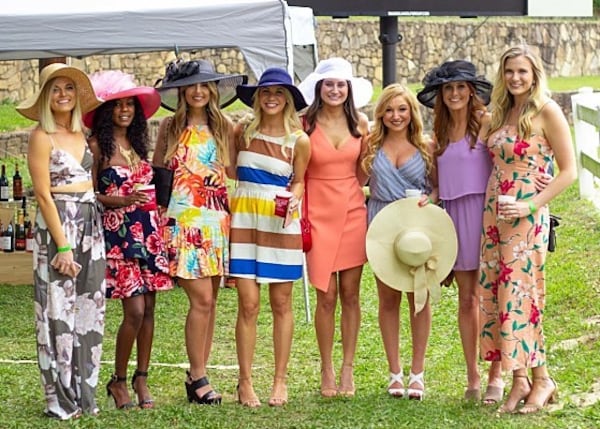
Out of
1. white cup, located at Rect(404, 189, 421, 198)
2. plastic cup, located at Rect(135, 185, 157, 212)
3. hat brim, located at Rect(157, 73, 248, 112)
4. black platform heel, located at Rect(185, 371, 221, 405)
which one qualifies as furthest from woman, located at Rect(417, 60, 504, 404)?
plastic cup, located at Rect(135, 185, 157, 212)

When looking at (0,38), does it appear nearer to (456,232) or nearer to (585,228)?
(456,232)

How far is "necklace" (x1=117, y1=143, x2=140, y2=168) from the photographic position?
6.41 meters

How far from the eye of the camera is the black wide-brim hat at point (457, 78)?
6523mm

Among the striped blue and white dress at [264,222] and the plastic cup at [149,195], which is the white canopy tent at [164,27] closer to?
the striped blue and white dress at [264,222]

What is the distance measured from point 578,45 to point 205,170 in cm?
2710

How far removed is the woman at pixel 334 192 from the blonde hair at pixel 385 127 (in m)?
0.06

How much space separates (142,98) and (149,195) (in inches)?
19.3

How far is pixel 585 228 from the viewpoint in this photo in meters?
12.3

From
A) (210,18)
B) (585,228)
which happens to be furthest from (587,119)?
(210,18)

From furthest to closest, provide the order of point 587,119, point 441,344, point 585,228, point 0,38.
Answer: point 587,119 < point 585,228 < point 441,344 < point 0,38

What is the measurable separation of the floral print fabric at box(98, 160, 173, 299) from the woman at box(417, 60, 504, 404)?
4.74 ft

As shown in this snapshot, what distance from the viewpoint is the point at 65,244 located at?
6.09 metres

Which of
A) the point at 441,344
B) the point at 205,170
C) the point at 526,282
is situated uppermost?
the point at 205,170

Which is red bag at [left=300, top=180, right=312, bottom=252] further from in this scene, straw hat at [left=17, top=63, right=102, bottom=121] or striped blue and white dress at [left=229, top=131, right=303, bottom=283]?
straw hat at [left=17, top=63, right=102, bottom=121]
